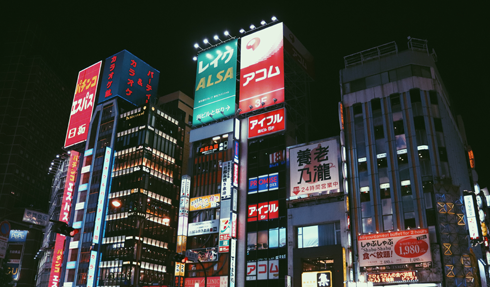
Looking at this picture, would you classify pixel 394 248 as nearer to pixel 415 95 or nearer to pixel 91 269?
pixel 415 95

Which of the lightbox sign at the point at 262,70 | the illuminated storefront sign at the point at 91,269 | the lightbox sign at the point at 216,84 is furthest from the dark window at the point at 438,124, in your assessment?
the illuminated storefront sign at the point at 91,269

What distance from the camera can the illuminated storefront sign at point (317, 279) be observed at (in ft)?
140

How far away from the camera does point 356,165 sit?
147ft

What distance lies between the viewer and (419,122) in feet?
143

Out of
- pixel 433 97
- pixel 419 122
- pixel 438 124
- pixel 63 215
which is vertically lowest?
pixel 63 215

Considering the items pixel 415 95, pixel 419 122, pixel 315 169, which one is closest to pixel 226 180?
pixel 315 169

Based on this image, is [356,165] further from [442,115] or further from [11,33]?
[11,33]

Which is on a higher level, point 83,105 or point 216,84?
point 83,105

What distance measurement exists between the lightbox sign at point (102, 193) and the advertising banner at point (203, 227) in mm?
25605

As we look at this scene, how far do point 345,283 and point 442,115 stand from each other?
20.9m

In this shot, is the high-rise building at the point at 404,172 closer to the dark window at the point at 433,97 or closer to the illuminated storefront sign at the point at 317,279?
the dark window at the point at 433,97

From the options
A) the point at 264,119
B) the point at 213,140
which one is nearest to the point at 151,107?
the point at 213,140

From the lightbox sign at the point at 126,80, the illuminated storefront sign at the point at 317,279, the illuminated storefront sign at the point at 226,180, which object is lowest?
the illuminated storefront sign at the point at 317,279

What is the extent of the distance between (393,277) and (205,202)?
90.6 ft
